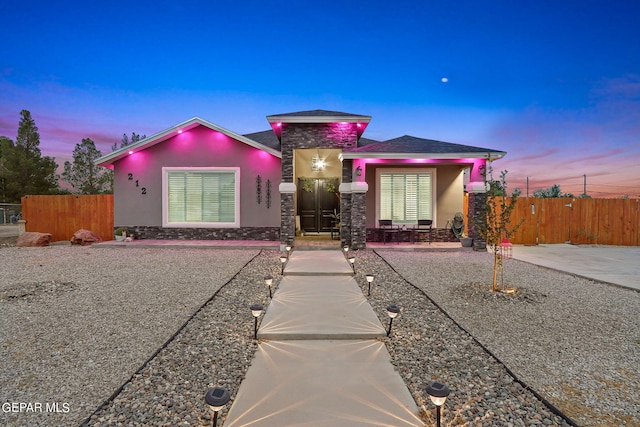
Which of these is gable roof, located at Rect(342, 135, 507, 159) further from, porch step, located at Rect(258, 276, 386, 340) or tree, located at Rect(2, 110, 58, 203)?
tree, located at Rect(2, 110, 58, 203)

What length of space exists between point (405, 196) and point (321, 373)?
33.4 feet

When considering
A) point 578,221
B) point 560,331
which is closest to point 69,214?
point 560,331

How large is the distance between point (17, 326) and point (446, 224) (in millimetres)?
11985

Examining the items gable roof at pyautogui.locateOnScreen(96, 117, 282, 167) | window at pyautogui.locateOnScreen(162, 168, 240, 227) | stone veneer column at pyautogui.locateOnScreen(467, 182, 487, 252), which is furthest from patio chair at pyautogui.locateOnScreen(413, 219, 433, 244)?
window at pyautogui.locateOnScreen(162, 168, 240, 227)

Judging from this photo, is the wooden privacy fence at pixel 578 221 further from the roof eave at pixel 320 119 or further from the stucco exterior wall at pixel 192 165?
the stucco exterior wall at pixel 192 165

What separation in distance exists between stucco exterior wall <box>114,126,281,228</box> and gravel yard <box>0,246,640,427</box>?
5.09 meters

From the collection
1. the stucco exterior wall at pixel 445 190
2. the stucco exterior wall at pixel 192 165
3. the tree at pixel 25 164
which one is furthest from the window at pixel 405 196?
the tree at pixel 25 164

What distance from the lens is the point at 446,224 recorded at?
12.3m

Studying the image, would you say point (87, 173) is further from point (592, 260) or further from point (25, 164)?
point (592, 260)

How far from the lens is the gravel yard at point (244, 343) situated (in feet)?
8.02

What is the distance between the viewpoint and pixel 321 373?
279 centimetres

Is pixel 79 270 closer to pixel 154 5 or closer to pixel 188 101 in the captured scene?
pixel 154 5

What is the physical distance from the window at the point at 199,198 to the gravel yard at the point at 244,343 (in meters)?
5.13

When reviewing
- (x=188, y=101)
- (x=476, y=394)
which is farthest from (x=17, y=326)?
(x=188, y=101)
